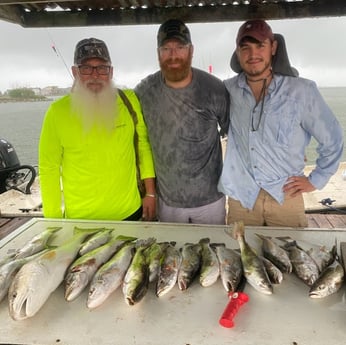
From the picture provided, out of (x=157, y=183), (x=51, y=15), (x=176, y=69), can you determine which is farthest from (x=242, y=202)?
(x=51, y=15)

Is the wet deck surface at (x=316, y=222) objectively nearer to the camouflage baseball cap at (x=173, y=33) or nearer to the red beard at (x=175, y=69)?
the red beard at (x=175, y=69)

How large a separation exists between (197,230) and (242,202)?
0.54 metres

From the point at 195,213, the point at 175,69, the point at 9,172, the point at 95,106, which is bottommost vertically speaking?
the point at 9,172

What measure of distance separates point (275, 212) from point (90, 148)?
1.43m

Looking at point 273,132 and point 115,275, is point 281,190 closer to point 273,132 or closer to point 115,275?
point 273,132

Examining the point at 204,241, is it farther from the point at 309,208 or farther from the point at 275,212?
the point at 309,208

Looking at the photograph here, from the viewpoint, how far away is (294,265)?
1.61m

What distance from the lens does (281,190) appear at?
2383mm

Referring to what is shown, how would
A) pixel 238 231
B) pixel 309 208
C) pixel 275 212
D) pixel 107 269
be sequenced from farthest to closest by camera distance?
pixel 309 208
pixel 275 212
pixel 238 231
pixel 107 269

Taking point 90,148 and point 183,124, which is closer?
point 90,148

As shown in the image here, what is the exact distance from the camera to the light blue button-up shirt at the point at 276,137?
224 cm

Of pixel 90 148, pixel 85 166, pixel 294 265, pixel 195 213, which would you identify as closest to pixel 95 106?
pixel 90 148

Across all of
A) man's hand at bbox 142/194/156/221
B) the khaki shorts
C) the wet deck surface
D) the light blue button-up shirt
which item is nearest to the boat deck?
the wet deck surface

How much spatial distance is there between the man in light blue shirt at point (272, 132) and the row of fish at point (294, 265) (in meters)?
0.63
